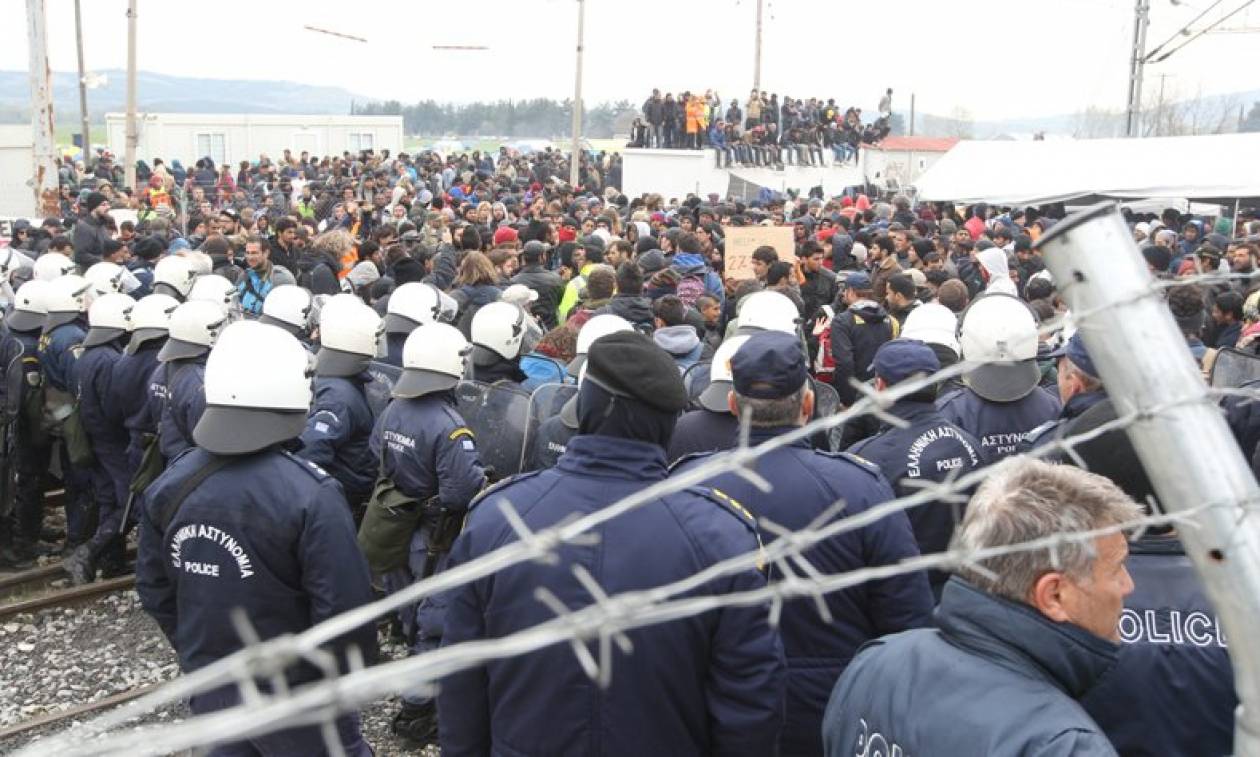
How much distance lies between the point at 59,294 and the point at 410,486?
451cm

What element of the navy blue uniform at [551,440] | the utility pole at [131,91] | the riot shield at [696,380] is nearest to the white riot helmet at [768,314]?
the riot shield at [696,380]

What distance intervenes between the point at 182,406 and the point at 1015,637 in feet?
19.2

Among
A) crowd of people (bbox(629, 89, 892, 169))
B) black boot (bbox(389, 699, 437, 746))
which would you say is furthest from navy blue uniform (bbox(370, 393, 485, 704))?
crowd of people (bbox(629, 89, 892, 169))

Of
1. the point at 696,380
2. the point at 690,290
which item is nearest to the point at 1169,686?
the point at 696,380

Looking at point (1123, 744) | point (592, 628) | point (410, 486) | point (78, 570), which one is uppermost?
point (592, 628)

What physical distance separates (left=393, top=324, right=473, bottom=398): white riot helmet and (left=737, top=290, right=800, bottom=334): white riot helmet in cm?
173

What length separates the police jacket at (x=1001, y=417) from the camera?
5742 millimetres

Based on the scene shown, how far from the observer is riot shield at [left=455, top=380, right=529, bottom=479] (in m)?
6.47

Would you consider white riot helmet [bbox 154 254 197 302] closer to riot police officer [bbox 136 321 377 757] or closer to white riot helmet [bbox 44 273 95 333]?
white riot helmet [bbox 44 273 95 333]

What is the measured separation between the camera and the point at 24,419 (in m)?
9.09

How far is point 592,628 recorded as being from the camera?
1.22 m

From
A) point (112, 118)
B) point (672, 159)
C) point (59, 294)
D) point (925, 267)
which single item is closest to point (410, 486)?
point (59, 294)

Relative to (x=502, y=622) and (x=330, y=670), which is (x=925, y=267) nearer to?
(x=502, y=622)

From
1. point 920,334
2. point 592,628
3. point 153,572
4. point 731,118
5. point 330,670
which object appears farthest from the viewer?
point 731,118
